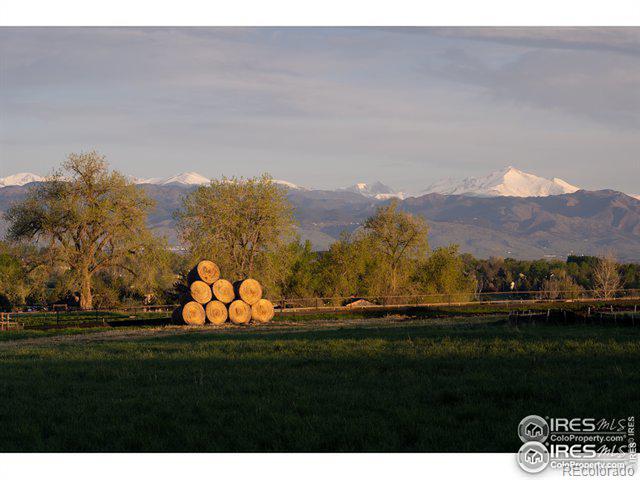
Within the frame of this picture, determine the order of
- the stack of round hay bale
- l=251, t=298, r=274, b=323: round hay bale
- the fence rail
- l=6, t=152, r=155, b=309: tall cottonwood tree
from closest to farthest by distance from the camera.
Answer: the stack of round hay bale, l=251, t=298, r=274, b=323: round hay bale, the fence rail, l=6, t=152, r=155, b=309: tall cottonwood tree

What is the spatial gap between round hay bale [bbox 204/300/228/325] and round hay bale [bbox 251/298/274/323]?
6.73ft

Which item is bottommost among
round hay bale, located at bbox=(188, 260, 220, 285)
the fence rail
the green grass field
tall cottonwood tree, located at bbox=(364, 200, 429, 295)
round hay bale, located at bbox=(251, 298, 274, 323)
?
the fence rail

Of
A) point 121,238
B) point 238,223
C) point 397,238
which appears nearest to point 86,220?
point 121,238

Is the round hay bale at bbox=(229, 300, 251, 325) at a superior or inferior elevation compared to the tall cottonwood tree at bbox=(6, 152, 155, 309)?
inferior

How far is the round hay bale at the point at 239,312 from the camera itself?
41500 mm

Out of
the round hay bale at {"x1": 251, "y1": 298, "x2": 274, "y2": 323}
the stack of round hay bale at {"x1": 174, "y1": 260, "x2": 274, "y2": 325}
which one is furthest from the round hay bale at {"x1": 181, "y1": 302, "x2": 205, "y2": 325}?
the round hay bale at {"x1": 251, "y1": 298, "x2": 274, "y2": 323}

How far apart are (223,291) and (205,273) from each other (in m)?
1.52

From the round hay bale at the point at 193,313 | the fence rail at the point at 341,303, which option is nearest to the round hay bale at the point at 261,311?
the round hay bale at the point at 193,313

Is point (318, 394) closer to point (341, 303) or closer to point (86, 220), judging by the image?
point (86, 220)

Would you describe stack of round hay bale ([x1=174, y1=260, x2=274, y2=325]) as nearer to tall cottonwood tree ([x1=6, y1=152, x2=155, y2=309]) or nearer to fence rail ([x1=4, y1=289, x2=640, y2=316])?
fence rail ([x1=4, y1=289, x2=640, y2=316])

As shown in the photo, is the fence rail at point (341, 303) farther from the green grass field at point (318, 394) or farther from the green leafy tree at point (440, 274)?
the green grass field at point (318, 394)

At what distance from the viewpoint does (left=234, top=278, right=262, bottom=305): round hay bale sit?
4210cm

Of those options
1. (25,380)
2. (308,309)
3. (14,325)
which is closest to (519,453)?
(25,380)

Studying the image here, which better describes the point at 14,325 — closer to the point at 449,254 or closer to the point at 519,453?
the point at 519,453
